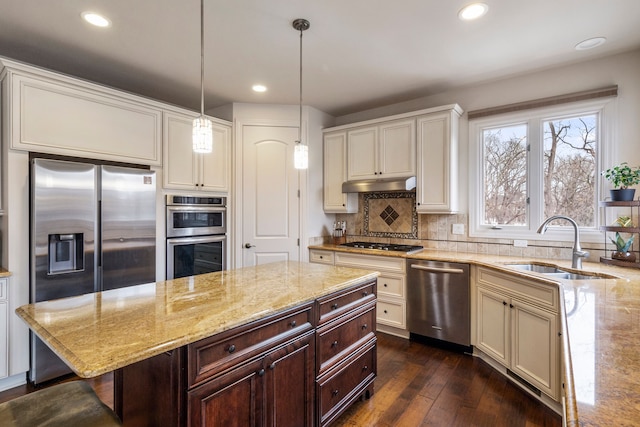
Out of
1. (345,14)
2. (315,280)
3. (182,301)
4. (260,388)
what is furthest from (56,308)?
(345,14)

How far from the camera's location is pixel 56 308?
136 cm

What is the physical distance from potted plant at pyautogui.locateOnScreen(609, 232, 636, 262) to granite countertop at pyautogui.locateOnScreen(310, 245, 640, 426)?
2.95 ft

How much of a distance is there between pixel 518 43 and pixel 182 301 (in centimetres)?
295

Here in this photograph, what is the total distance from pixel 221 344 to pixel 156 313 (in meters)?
0.32

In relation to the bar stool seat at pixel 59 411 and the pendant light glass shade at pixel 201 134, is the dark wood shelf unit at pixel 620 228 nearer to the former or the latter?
the pendant light glass shade at pixel 201 134

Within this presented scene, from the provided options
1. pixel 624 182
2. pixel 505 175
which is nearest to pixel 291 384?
pixel 624 182

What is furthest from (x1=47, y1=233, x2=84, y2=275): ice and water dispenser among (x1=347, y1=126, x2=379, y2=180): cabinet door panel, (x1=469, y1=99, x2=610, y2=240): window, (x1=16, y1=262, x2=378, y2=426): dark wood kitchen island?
(x1=469, y1=99, x2=610, y2=240): window

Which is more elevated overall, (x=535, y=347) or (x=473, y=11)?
(x=473, y=11)

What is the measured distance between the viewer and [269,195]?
3.84 meters

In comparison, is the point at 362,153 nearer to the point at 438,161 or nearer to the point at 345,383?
the point at 438,161

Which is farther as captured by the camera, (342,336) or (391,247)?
(391,247)

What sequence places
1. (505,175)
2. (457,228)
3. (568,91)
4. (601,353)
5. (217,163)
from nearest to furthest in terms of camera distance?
(601,353) → (568,91) → (505,175) → (457,228) → (217,163)

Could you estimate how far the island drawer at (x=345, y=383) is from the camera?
1788mm

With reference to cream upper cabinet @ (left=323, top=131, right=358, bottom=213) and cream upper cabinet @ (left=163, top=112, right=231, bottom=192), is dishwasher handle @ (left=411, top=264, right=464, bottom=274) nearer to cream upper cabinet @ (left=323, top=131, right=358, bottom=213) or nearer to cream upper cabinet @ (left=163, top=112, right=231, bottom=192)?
cream upper cabinet @ (left=323, top=131, right=358, bottom=213)
